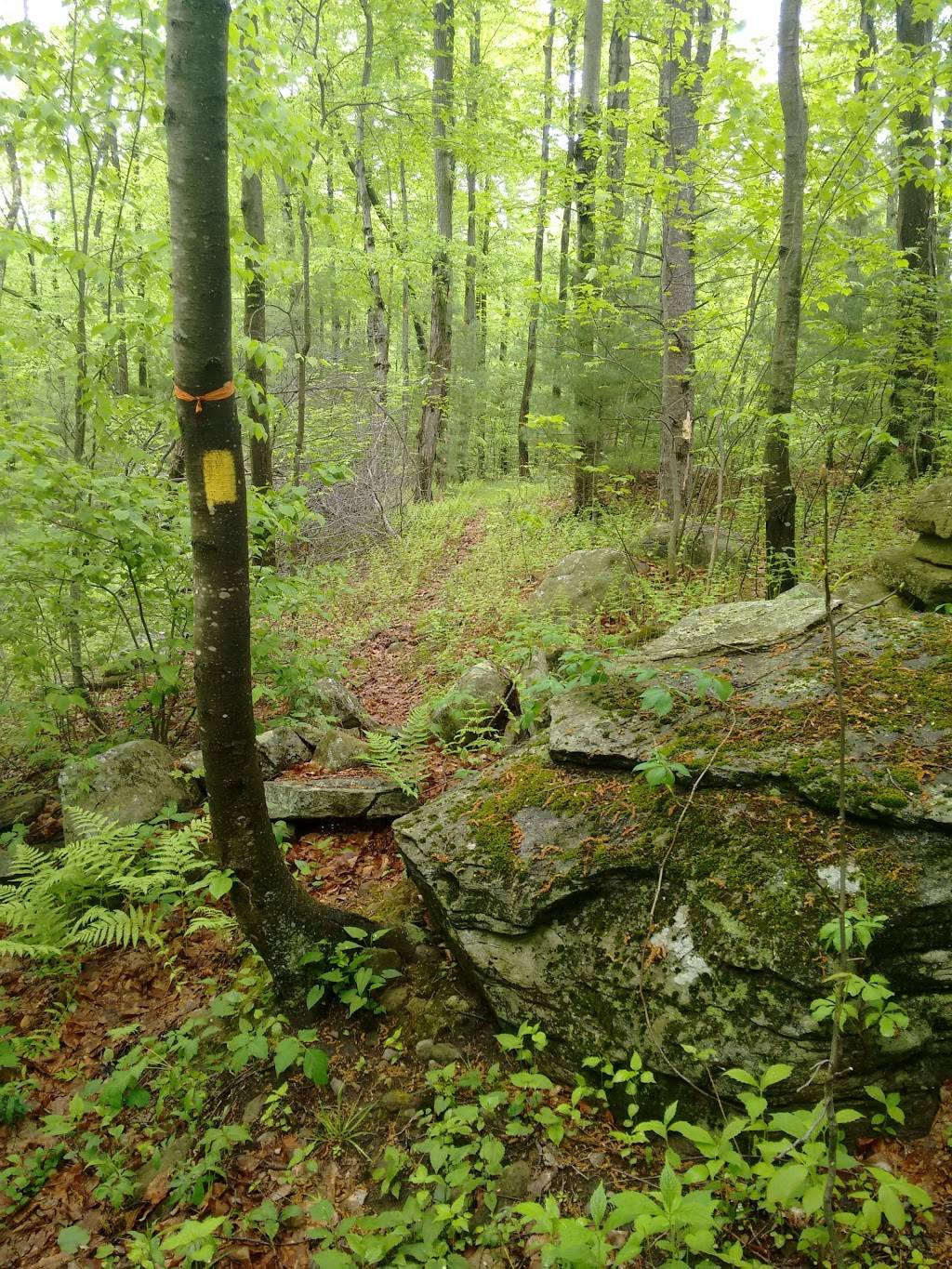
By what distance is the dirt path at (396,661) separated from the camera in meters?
7.09

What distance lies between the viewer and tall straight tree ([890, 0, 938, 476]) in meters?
8.45

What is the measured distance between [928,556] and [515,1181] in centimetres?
505

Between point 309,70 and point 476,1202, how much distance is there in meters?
12.3

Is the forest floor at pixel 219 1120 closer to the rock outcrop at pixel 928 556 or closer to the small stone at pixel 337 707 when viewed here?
the small stone at pixel 337 707

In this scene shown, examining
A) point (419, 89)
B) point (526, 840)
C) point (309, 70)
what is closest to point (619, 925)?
point (526, 840)

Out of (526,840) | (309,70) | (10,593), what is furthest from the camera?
(309,70)

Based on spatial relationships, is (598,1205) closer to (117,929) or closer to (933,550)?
(117,929)

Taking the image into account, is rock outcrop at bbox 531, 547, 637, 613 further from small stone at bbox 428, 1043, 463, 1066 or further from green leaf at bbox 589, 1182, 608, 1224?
green leaf at bbox 589, 1182, 608, 1224

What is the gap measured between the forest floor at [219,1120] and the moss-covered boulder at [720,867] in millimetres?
343

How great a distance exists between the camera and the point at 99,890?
414cm

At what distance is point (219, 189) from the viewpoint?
2.37 m

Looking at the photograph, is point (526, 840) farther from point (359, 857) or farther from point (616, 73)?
point (616, 73)

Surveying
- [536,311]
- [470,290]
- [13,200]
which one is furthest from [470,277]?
[13,200]

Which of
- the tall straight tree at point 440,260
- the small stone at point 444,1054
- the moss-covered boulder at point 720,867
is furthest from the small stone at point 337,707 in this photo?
the tall straight tree at point 440,260
